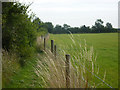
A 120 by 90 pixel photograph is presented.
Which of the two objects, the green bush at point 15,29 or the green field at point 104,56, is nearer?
the green field at point 104,56

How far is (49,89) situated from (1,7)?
12.9 feet

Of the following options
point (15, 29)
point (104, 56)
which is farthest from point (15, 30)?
point (104, 56)

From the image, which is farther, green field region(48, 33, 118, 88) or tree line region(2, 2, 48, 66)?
tree line region(2, 2, 48, 66)

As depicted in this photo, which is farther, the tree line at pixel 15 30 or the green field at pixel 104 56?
the tree line at pixel 15 30

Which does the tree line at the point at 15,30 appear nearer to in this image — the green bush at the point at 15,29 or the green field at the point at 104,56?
the green bush at the point at 15,29

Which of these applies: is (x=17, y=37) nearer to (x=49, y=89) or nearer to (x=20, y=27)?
(x=20, y=27)

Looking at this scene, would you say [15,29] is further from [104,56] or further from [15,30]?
[104,56]

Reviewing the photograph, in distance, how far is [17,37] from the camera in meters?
5.68

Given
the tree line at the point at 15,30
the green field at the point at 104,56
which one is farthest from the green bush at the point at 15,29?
the green field at the point at 104,56

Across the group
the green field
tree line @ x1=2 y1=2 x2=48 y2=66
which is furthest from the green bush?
the green field

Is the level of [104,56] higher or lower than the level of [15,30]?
lower

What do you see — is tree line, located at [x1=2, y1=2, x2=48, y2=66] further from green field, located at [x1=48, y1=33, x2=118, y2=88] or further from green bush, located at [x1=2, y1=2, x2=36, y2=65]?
green field, located at [x1=48, y1=33, x2=118, y2=88]

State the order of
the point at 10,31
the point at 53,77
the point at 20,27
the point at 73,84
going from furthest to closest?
1. the point at 20,27
2. the point at 10,31
3. the point at 53,77
4. the point at 73,84

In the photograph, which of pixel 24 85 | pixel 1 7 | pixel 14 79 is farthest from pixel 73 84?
pixel 1 7
